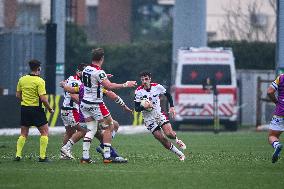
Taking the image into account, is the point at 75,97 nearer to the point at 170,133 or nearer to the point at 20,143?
the point at 20,143

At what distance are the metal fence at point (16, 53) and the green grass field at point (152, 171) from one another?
45.8ft

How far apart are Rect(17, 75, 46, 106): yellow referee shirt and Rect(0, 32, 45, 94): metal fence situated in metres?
18.6

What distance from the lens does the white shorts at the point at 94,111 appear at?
65.1 ft

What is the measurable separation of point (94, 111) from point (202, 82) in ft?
65.3

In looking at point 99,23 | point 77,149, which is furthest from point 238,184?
point 99,23

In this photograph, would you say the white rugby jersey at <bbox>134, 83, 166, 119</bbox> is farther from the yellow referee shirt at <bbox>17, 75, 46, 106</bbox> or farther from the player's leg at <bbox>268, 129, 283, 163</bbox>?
the player's leg at <bbox>268, 129, 283, 163</bbox>

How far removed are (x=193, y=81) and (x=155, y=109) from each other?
61.1ft

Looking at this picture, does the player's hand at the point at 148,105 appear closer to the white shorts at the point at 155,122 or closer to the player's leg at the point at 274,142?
the white shorts at the point at 155,122

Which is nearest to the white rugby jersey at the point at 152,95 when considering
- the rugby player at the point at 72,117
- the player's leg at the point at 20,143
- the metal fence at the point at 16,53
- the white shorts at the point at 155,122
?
the white shorts at the point at 155,122

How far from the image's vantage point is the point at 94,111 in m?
19.9

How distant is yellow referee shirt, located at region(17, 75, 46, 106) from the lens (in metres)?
20.2

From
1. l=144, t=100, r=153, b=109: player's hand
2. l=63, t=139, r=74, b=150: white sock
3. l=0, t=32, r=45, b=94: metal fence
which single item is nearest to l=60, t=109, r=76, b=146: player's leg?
l=63, t=139, r=74, b=150: white sock

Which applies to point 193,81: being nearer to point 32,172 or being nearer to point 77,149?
point 77,149

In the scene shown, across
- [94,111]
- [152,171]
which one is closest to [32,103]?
[94,111]
